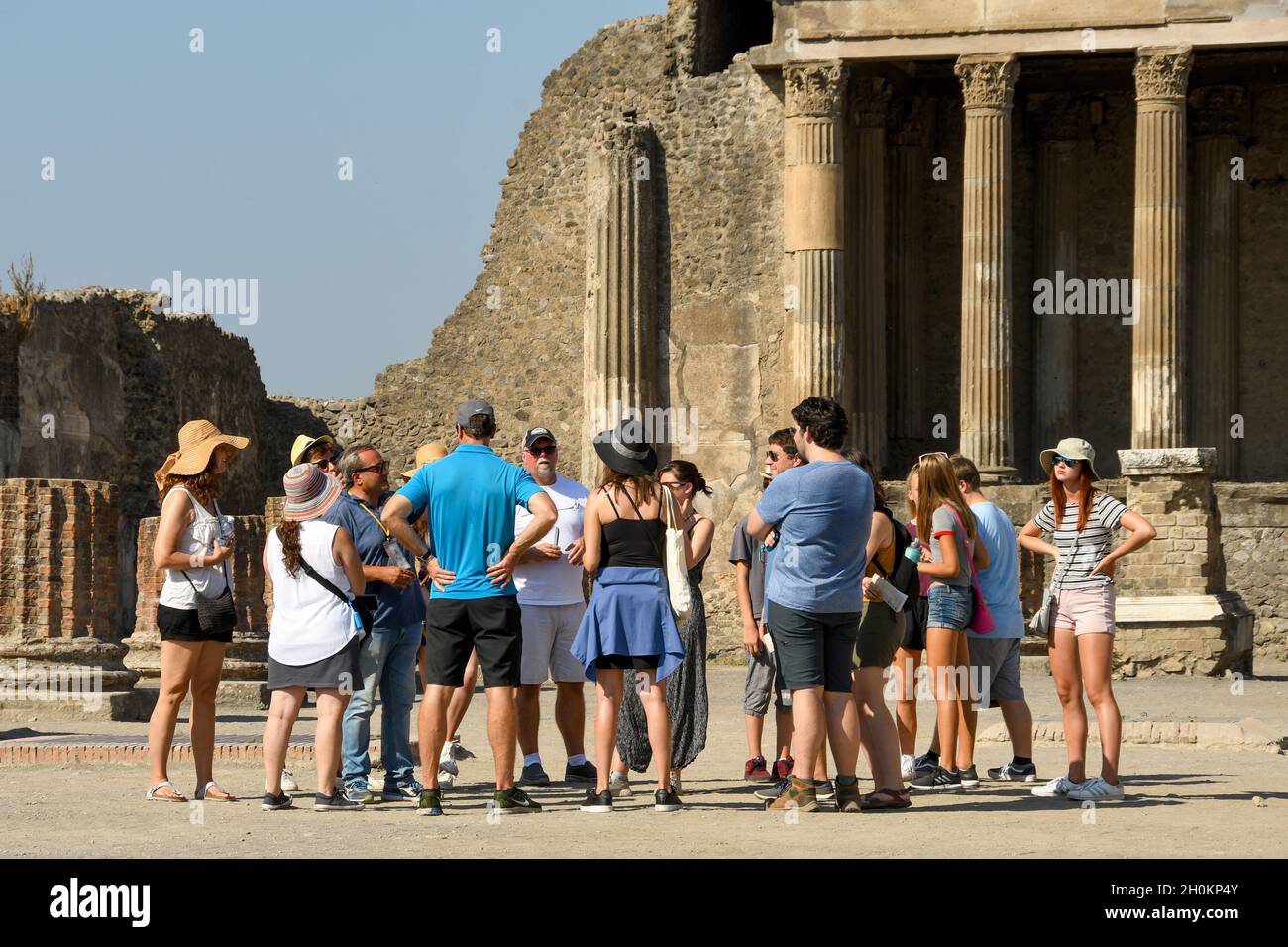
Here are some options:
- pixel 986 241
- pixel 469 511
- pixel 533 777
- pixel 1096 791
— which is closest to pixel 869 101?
pixel 986 241

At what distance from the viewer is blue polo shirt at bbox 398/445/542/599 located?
9.92m

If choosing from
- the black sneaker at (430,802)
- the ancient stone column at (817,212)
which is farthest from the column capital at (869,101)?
the black sneaker at (430,802)

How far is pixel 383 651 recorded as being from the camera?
423 inches

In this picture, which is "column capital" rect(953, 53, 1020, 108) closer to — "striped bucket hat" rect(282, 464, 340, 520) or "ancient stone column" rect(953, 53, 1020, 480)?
"ancient stone column" rect(953, 53, 1020, 480)

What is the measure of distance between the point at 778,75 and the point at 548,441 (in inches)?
718

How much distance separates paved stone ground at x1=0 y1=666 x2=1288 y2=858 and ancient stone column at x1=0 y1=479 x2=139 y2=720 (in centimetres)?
295

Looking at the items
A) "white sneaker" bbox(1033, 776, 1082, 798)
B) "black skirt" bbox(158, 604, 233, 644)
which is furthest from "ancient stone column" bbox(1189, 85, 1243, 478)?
"black skirt" bbox(158, 604, 233, 644)

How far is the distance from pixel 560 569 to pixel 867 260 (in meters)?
18.0

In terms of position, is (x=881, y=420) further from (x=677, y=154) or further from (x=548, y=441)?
(x=548, y=441)

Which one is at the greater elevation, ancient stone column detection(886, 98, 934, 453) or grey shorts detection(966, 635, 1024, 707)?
ancient stone column detection(886, 98, 934, 453)

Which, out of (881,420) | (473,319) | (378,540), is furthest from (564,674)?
(473,319)

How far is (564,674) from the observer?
11.4 m

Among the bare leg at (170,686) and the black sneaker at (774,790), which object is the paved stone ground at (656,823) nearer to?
the black sneaker at (774,790)

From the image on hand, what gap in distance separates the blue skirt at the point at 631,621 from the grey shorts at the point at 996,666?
6.03 ft
